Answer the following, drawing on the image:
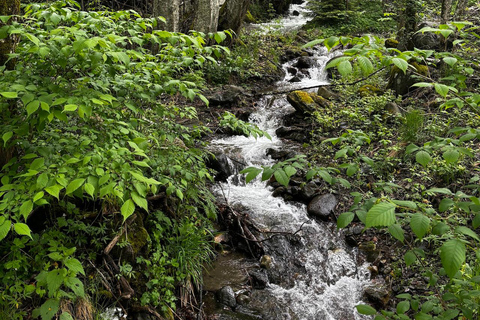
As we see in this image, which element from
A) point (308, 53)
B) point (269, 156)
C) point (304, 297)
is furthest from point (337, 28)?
point (304, 297)

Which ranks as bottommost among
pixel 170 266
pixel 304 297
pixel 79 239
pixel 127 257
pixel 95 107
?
pixel 304 297

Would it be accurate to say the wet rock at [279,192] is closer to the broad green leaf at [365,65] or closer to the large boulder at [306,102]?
the large boulder at [306,102]

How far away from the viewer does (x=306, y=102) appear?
341 inches

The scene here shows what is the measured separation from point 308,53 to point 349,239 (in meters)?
11.0

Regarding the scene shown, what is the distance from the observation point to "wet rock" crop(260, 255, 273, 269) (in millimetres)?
4738

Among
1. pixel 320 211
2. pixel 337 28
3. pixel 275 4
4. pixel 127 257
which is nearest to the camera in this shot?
pixel 127 257

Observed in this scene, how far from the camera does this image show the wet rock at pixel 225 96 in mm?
9172

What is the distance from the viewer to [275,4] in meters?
20.9

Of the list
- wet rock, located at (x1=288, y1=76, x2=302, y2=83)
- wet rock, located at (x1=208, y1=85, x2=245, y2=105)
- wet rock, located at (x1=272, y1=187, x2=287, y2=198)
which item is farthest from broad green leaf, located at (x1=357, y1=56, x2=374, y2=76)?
wet rock, located at (x1=288, y1=76, x2=302, y2=83)

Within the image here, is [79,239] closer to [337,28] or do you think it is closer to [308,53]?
[308,53]

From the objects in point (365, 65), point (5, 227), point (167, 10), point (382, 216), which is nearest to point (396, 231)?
point (382, 216)

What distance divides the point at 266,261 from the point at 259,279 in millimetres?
354

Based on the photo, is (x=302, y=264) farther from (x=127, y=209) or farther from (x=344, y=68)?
(x=344, y=68)

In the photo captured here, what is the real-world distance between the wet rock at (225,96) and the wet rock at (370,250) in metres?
5.68
